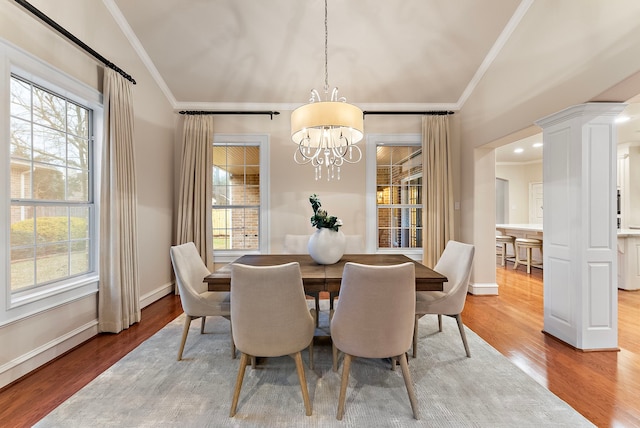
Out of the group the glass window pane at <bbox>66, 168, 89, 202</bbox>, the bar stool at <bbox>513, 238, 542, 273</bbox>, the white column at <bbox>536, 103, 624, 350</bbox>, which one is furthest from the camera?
the bar stool at <bbox>513, 238, 542, 273</bbox>

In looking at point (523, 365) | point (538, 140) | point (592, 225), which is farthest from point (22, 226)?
point (538, 140)

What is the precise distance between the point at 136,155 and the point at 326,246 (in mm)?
2640

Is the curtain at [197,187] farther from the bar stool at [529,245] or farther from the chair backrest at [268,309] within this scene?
the bar stool at [529,245]

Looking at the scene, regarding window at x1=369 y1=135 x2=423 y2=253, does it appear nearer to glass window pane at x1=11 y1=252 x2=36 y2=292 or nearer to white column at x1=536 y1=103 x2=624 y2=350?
white column at x1=536 y1=103 x2=624 y2=350

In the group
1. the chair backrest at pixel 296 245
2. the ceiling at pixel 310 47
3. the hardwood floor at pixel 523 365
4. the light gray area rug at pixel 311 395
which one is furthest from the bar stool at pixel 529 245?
the chair backrest at pixel 296 245

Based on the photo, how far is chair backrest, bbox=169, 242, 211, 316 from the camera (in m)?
2.19

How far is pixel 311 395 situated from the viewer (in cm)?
179

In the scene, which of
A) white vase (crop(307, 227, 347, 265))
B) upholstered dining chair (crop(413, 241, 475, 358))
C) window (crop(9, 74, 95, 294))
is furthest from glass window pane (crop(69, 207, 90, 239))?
upholstered dining chair (crop(413, 241, 475, 358))

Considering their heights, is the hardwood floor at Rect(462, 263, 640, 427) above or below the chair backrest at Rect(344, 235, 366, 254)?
below

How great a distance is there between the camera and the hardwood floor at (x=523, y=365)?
5.55 feet

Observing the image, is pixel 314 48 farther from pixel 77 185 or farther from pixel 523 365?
pixel 523 365

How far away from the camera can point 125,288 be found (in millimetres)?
2848

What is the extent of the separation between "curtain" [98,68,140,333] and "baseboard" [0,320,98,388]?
15cm

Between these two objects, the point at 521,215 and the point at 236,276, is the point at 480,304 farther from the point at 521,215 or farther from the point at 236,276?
the point at 521,215
